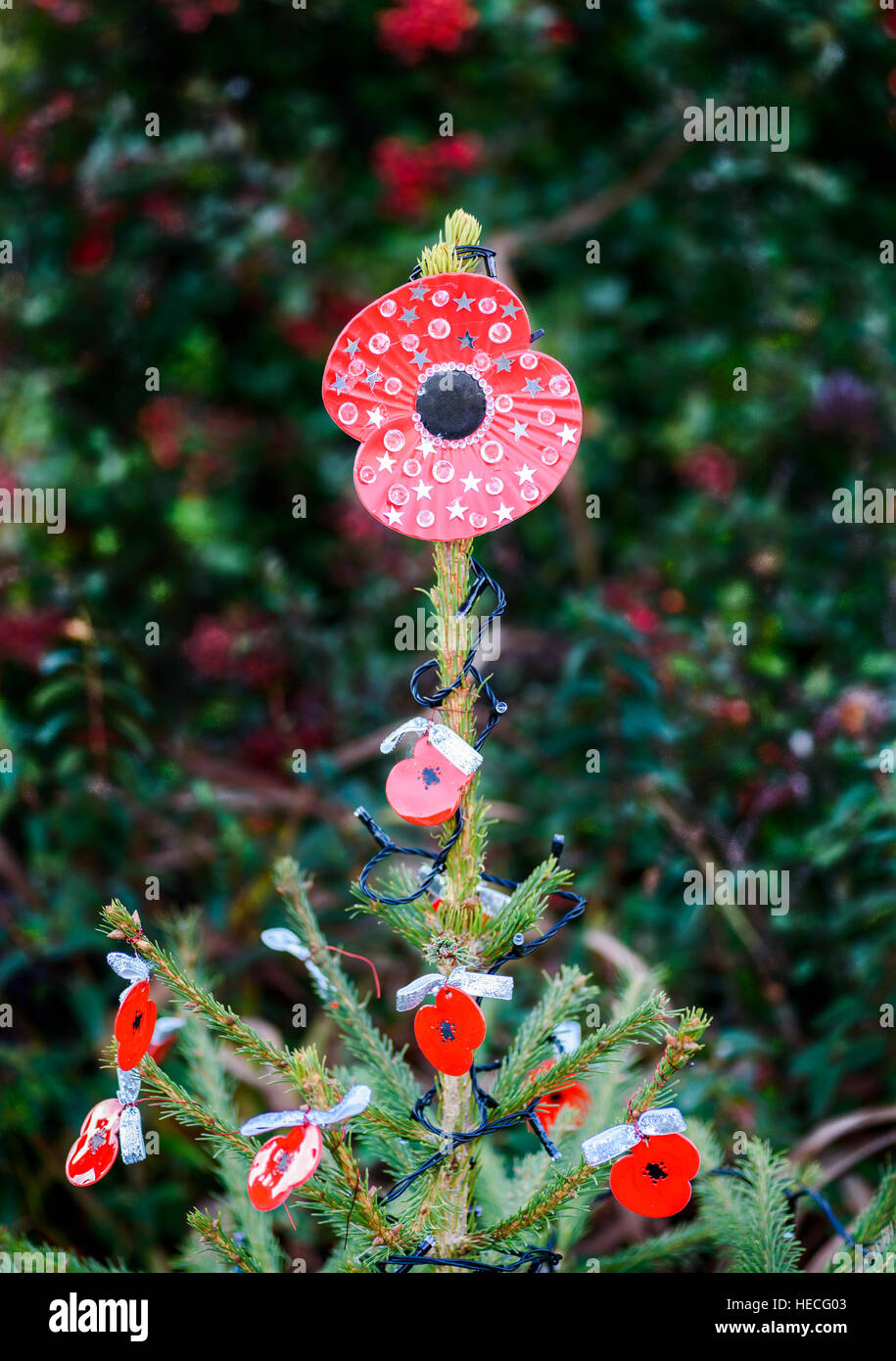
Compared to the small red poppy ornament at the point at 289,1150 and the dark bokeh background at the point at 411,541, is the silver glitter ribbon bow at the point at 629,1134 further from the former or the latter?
the dark bokeh background at the point at 411,541

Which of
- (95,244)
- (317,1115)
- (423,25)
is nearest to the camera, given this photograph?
(317,1115)

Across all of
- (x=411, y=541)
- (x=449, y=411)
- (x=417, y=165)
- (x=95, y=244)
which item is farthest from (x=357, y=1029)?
(x=417, y=165)

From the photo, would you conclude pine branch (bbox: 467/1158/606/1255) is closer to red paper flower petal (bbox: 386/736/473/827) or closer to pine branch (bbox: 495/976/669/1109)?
pine branch (bbox: 495/976/669/1109)

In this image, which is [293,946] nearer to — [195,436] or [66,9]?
[195,436]

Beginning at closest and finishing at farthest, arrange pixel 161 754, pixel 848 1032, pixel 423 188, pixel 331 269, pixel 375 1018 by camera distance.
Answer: pixel 848 1032
pixel 375 1018
pixel 161 754
pixel 423 188
pixel 331 269

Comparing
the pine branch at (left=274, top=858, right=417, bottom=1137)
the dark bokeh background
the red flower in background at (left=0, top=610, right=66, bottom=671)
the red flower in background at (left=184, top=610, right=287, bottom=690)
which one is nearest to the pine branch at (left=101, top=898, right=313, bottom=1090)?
the pine branch at (left=274, top=858, right=417, bottom=1137)

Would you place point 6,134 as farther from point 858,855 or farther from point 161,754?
point 858,855
